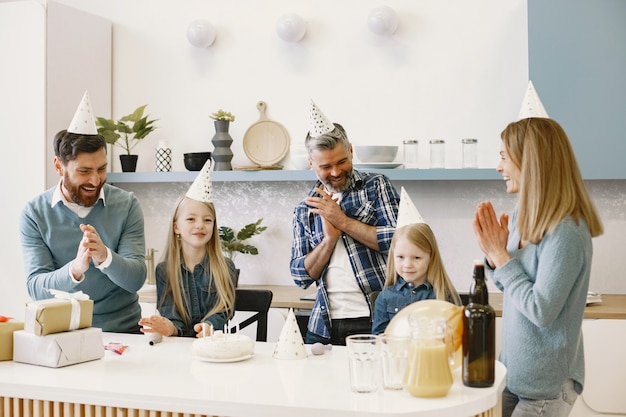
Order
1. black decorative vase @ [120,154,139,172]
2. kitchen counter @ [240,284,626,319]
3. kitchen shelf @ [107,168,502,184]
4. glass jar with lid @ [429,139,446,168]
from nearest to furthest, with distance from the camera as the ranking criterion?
kitchen counter @ [240,284,626,319]
kitchen shelf @ [107,168,502,184]
glass jar with lid @ [429,139,446,168]
black decorative vase @ [120,154,139,172]

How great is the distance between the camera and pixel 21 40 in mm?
3910

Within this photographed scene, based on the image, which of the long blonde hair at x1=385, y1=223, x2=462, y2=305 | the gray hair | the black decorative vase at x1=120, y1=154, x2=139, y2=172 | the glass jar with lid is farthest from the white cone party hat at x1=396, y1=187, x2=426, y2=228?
the black decorative vase at x1=120, y1=154, x2=139, y2=172

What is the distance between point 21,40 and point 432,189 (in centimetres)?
215

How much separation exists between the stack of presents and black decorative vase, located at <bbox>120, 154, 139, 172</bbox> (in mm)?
2136

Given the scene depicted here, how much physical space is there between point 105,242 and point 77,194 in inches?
7.3

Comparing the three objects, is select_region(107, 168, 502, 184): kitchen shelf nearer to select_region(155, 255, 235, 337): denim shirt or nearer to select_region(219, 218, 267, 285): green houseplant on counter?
select_region(219, 218, 267, 285): green houseplant on counter

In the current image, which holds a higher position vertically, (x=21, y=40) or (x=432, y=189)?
(x=21, y=40)

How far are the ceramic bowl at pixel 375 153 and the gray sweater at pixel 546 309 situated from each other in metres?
1.83

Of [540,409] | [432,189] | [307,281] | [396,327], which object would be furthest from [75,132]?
[432,189]

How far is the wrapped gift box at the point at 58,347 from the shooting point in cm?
204

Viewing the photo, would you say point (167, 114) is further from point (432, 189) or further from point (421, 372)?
point (421, 372)

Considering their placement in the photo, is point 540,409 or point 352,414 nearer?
point 352,414

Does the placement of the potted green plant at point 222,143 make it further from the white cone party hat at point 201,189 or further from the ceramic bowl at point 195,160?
the white cone party hat at point 201,189

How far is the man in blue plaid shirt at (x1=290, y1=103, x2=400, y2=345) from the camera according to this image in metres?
2.68
